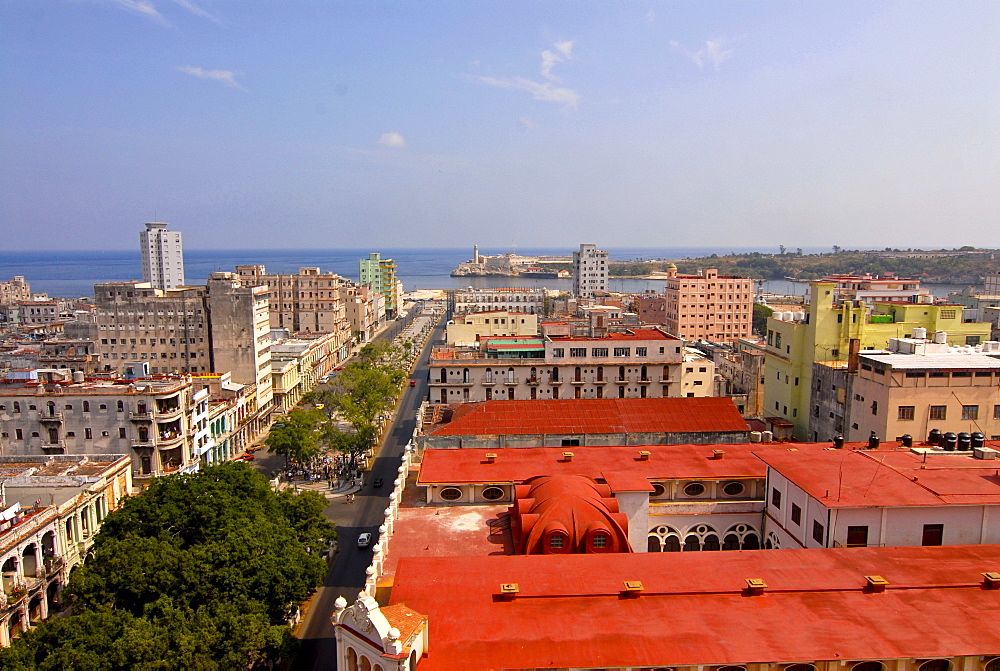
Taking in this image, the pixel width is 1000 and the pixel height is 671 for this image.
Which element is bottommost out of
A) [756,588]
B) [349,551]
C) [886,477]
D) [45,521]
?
[349,551]

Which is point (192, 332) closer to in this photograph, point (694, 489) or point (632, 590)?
point (694, 489)

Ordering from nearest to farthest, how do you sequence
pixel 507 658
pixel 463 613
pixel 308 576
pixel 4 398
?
pixel 507 658, pixel 463 613, pixel 308 576, pixel 4 398

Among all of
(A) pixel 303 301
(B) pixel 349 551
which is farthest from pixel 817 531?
(A) pixel 303 301

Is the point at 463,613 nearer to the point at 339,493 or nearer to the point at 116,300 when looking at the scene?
the point at 339,493

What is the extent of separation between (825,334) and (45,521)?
67349mm

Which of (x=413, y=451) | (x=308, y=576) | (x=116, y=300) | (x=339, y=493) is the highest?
(x=116, y=300)

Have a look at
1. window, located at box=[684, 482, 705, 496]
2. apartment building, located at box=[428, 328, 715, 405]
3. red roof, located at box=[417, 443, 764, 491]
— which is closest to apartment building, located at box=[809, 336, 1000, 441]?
red roof, located at box=[417, 443, 764, 491]

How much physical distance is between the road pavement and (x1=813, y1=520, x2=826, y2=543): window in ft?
88.5

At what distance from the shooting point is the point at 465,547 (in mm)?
32750

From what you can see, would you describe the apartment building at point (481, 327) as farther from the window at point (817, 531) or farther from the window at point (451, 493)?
the window at point (817, 531)

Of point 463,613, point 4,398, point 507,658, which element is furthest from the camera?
point 4,398

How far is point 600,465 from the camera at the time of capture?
4112 centimetres

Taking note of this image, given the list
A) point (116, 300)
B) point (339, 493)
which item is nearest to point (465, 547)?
point (339, 493)

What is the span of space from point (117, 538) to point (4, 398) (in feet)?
99.0
